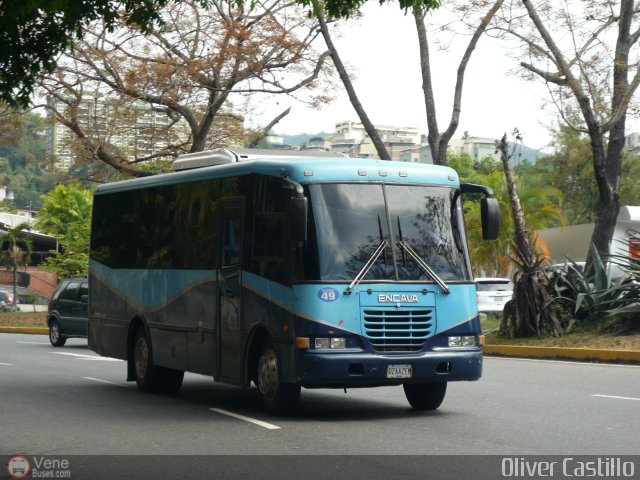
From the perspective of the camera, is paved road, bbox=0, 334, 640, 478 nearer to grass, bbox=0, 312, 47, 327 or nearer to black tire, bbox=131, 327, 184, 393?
black tire, bbox=131, 327, 184, 393

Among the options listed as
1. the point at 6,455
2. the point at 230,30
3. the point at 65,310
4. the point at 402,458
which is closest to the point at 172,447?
the point at 6,455

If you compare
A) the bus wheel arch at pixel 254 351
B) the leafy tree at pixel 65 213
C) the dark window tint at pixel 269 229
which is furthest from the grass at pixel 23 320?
the dark window tint at pixel 269 229

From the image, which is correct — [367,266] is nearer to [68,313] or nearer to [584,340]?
[584,340]

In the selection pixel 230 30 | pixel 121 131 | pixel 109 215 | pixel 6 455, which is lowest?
pixel 6 455

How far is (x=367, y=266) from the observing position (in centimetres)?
1218

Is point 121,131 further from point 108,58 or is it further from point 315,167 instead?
point 315,167

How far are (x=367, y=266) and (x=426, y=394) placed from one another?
6.41 ft

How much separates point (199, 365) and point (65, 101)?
21188 millimetres

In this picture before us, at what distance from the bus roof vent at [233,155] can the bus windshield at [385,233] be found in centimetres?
222

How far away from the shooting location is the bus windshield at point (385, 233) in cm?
1219

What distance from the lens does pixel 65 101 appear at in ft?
110

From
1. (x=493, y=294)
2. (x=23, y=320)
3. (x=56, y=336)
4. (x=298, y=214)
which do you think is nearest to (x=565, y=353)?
(x=298, y=214)

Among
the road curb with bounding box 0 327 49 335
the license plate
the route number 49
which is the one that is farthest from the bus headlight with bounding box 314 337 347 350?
the road curb with bounding box 0 327 49 335

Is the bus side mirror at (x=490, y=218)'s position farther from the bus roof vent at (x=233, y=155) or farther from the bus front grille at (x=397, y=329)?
the bus roof vent at (x=233, y=155)
